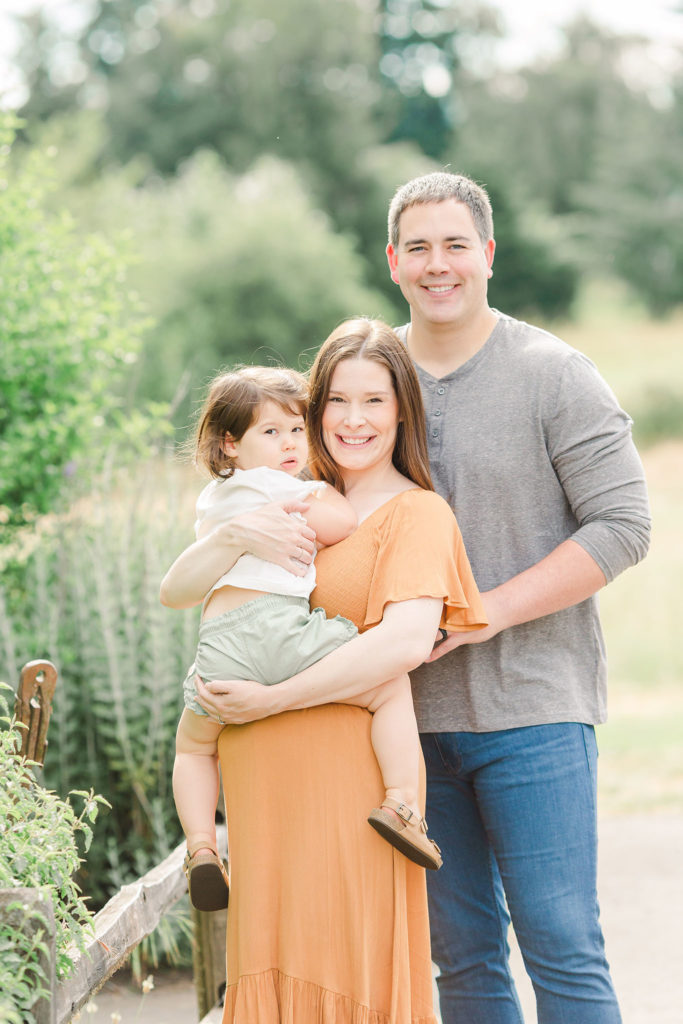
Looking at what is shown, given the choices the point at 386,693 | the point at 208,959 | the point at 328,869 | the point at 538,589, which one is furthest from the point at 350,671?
the point at 208,959

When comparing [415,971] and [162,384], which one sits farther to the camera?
[162,384]

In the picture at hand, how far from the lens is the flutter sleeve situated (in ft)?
6.89

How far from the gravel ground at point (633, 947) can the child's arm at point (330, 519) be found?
1972mm

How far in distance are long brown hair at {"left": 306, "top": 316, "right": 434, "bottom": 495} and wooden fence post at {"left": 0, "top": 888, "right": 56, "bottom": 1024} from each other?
104 centimetres

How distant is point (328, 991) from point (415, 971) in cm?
18

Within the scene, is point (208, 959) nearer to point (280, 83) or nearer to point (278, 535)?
point (278, 535)

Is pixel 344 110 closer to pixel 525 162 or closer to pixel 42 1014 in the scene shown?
pixel 525 162

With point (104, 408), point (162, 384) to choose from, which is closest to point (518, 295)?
point (162, 384)

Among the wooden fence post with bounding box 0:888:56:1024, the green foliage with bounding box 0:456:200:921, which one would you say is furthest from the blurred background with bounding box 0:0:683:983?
the wooden fence post with bounding box 0:888:56:1024

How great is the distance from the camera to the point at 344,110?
1206 inches

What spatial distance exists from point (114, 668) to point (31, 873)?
2.11m

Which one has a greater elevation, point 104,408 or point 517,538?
point 104,408

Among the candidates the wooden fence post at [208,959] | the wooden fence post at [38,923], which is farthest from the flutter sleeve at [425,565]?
the wooden fence post at [208,959]

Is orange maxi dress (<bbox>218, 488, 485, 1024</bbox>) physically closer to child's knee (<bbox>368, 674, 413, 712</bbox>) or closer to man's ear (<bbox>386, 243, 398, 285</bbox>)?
child's knee (<bbox>368, 674, 413, 712</bbox>)
